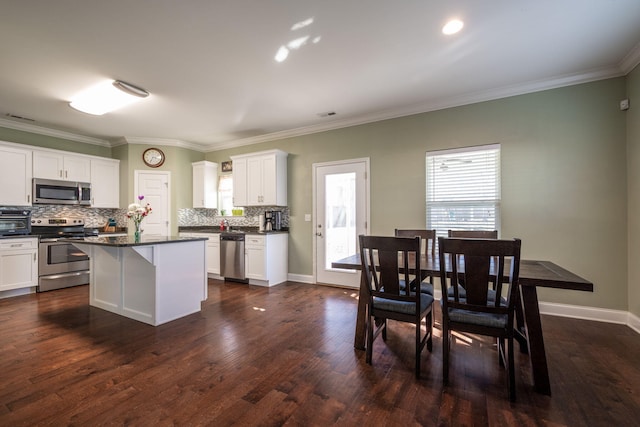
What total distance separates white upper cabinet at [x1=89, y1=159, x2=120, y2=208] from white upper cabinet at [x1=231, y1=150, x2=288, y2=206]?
7.80ft

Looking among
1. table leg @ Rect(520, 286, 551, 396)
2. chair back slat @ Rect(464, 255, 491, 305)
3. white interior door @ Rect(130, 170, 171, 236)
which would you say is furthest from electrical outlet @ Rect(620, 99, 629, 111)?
white interior door @ Rect(130, 170, 171, 236)

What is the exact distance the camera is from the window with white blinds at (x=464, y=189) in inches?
138

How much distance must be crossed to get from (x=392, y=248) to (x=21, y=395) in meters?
2.62

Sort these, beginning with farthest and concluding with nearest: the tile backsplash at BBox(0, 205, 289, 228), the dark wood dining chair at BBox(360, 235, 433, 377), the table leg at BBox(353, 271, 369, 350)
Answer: the tile backsplash at BBox(0, 205, 289, 228), the table leg at BBox(353, 271, 369, 350), the dark wood dining chair at BBox(360, 235, 433, 377)

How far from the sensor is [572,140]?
3123mm

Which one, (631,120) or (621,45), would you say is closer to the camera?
(621,45)

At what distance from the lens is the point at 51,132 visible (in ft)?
16.1

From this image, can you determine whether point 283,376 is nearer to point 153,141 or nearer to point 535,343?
point 535,343

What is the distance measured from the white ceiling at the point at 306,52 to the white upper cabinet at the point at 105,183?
49.9 inches

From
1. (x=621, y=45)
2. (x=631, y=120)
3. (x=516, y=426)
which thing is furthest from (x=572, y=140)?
(x=516, y=426)

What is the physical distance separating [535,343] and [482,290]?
506 mm

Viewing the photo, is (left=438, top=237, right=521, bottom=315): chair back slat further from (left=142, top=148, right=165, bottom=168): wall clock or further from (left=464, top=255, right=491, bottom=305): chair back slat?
(left=142, top=148, right=165, bottom=168): wall clock

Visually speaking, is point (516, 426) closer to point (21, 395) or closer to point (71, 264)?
point (21, 395)

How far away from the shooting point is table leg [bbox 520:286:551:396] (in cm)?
181
